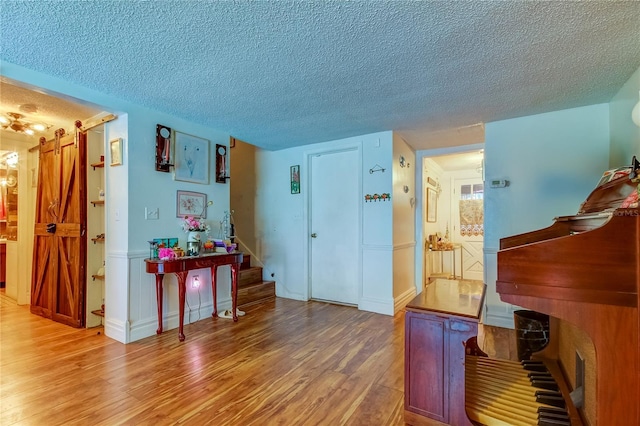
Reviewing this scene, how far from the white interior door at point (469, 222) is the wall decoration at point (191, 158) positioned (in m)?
5.14

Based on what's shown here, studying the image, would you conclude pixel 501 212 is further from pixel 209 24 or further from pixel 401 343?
pixel 209 24

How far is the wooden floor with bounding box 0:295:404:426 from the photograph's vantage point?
5.43 feet

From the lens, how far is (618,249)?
3.30 ft

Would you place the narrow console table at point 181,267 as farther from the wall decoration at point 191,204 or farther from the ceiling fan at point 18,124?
the ceiling fan at point 18,124

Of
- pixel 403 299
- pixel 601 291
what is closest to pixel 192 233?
pixel 403 299

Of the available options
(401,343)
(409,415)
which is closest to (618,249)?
(409,415)

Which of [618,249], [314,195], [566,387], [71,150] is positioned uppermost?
[71,150]

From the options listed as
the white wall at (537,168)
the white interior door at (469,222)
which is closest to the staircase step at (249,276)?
the white wall at (537,168)

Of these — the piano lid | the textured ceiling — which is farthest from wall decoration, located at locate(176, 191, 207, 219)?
the piano lid

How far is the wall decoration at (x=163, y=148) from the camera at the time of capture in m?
2.95

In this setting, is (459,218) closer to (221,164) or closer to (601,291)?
(221,164)

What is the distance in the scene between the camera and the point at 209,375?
2082 millimetres

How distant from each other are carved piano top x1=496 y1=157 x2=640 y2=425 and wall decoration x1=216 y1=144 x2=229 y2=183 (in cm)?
323

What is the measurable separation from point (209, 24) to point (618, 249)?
82.8 inches
